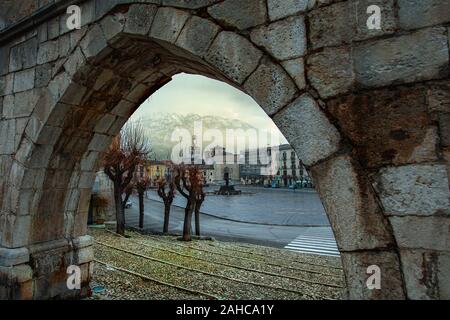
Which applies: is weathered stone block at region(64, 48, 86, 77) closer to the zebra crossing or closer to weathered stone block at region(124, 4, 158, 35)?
weathered stone block at region(124, 4, 158, 35)

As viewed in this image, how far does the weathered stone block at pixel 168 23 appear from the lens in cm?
237

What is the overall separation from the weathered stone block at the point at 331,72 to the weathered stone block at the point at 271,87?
137 millimetres

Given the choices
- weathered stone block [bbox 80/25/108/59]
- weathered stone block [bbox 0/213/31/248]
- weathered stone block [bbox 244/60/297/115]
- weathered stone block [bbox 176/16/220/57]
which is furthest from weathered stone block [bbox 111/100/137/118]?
weathered stone block [bbox 244/60/297/115]

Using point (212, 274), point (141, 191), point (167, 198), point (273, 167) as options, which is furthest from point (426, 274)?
point (273, 167)

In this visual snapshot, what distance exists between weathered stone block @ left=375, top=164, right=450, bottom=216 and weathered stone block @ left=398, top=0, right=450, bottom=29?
0.72 m

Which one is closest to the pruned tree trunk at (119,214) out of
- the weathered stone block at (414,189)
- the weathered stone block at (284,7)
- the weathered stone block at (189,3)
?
the weathered stone block at (189,3)

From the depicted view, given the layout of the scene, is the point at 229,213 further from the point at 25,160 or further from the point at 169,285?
the point at 25,160

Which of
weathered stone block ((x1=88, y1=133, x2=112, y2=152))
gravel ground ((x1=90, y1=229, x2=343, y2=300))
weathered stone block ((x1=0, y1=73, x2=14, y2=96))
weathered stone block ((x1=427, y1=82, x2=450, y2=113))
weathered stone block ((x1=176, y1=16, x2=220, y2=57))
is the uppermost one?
weathered stone block ((x1=0, y1=73, x2=14, y2=96))

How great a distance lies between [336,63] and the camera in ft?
6.17

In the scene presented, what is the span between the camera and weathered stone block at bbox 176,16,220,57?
7.38 feet

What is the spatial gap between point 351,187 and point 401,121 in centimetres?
41

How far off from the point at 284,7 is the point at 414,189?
1269mm

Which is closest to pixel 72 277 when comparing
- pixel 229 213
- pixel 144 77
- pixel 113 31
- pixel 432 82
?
pixel 144 77

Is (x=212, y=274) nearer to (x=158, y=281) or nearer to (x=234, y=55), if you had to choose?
(x=158, y=281)
